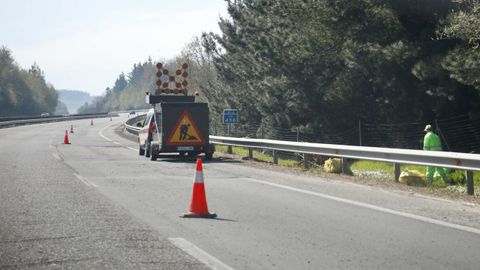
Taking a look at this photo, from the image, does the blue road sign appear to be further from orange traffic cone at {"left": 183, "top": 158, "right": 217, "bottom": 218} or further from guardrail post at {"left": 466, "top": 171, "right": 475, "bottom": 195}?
orange traffic cone at {"left": 183, "top": 158, "right": 217, "bottom": 218}

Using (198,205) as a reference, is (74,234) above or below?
A: below

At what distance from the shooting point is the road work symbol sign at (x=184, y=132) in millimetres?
22406

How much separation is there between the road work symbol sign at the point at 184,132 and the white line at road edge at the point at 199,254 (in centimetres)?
1468

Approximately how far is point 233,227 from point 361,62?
52.2ft

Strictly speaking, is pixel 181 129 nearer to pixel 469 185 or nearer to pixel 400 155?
pixel 400 155

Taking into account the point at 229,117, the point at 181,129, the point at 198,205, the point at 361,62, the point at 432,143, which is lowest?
the point at 198,205

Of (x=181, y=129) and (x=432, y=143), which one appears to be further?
(x=181, y=129)

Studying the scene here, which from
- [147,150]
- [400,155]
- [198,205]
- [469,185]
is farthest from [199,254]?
[147,150]

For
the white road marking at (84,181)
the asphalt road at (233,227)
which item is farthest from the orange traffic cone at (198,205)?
the white road marking at (84,181)

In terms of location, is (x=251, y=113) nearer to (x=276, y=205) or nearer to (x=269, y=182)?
(x=269, y=182)

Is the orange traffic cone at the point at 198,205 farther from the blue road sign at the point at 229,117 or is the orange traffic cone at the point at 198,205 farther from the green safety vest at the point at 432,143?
the blue road sign at the point at 229,117

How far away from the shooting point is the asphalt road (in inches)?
263

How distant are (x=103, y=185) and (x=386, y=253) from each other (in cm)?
840

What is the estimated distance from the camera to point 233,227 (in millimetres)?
8758
